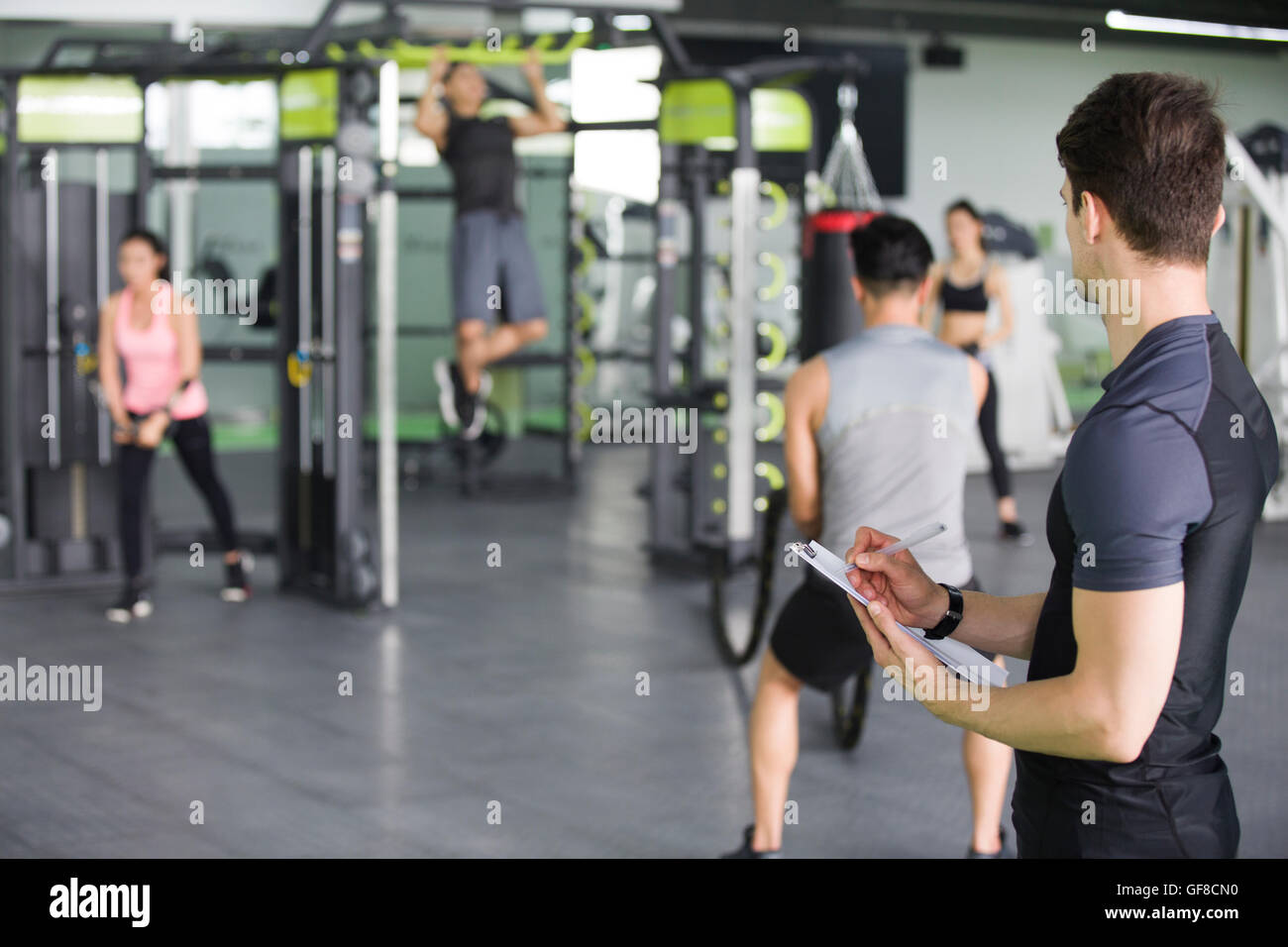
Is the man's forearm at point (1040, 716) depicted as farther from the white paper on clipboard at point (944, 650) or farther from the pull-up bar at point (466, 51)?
the pull-up bar at point (466, 51)

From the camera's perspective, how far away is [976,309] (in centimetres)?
764

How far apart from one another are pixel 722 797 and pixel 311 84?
372 cm

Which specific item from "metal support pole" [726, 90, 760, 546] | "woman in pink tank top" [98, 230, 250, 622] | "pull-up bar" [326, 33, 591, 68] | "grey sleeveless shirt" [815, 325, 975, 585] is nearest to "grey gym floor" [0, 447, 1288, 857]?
"woman in pink tank top" [98, 230, 250, 622]

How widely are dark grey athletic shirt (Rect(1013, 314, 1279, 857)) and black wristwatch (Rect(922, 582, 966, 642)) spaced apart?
0.50 ft

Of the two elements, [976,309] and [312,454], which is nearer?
[312,454]

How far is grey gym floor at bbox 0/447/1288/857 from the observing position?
3633mm

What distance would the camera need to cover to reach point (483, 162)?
6957 millimetres

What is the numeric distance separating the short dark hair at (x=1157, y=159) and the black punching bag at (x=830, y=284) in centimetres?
398

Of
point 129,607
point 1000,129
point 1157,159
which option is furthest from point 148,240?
point 1000,129

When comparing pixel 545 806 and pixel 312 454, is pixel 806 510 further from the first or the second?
pixel 312 454

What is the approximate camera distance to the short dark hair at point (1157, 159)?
1460 mm

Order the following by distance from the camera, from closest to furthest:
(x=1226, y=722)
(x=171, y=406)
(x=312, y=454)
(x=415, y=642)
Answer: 1. (x=1226, y=722)
2. (x=415, y=642)
3. (x=171, y=406)
4. (x=312, y=454)
